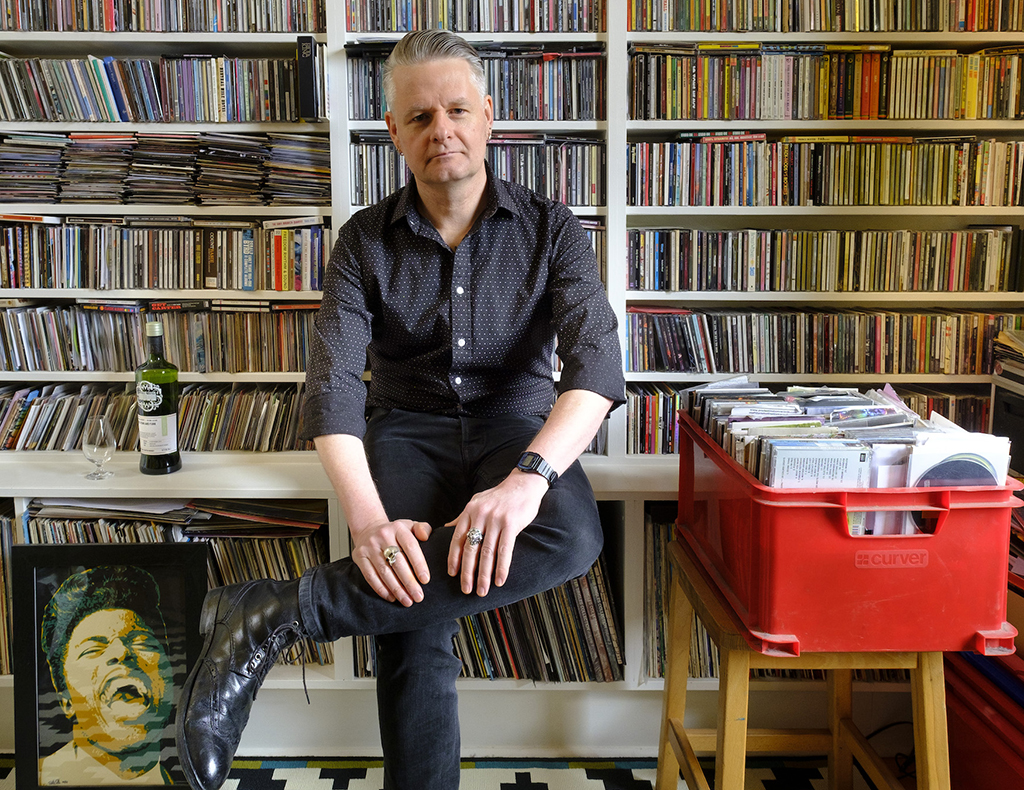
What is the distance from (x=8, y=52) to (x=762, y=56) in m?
1.85

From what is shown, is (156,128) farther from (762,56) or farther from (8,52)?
(762,56)

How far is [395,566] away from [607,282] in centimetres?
95

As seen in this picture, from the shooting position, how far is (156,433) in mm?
1889

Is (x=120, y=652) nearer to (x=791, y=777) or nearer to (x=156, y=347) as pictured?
(x=156, y=347)

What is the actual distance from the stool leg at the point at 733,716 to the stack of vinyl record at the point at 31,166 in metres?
1.86

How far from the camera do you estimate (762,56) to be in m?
1.89

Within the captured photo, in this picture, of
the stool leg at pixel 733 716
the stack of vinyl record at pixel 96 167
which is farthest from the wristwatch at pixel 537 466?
the stack of vinyl record at pixel 96 167

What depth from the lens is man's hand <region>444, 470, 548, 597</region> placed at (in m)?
1.29

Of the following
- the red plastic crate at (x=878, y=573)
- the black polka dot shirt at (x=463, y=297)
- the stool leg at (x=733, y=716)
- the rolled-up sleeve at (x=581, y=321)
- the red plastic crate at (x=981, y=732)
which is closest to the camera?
the red plastic crate at (x=878, y=573)

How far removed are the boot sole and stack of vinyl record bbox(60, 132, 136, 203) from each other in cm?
113

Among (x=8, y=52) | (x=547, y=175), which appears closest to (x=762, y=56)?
(x=547, y=175)

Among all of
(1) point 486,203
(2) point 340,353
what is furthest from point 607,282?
(2) point 340,353

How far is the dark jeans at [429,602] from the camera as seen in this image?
1302 mm

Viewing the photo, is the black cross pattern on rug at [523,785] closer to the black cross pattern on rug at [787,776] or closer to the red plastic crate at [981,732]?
the black cross pattern on rug at [787,776]
